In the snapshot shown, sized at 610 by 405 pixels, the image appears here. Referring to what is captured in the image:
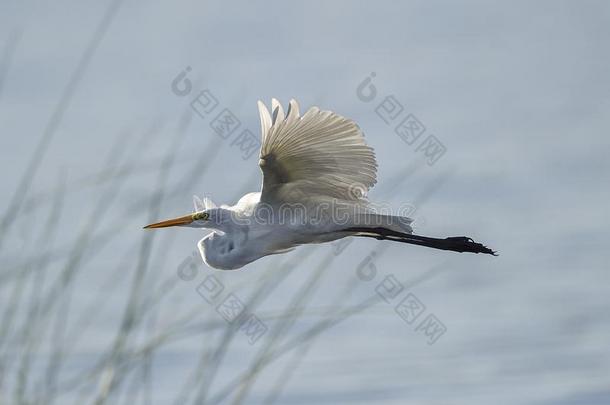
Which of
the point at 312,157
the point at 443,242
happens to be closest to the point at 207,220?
the point at 312,157

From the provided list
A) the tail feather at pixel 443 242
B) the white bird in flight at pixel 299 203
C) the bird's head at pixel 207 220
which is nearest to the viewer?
the white bird in flight at pixel 299 203

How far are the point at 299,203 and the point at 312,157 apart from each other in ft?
0.82

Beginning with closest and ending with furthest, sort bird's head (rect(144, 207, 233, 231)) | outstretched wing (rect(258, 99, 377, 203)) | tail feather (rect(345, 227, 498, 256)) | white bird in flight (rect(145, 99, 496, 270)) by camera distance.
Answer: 1. outstretched wing (rect(258, 99, 377, 203))
2. white bird in flight (rect(145, 99, 496, 270))
3. bird's head (rect(144, 207, 233, 231))
4. tail feather (rect(345, 227, 498, 256))

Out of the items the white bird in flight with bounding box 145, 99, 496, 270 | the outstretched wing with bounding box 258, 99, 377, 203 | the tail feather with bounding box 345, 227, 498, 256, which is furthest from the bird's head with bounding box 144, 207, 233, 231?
the tail feather with bounding box 345, 227, 498, 256

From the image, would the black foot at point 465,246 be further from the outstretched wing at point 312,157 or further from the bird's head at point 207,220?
the bird's head at point 207,220

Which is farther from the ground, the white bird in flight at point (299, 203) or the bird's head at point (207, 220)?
the bird's head at point (207, 220)

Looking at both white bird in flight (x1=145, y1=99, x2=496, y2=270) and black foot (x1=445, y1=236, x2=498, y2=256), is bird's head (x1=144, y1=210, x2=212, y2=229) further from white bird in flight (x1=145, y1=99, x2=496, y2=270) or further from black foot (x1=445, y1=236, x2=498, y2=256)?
black foot (x1=445, y1=236, x2=498, y2=256)

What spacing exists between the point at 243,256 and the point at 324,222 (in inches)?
12.7

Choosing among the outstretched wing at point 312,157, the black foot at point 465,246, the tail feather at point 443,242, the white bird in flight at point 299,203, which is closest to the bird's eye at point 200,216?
the white bird in flight at point 299,203

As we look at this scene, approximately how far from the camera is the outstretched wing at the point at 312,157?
9.17ft

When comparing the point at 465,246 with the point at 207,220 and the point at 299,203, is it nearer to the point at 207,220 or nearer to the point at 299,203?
the point at 299,203

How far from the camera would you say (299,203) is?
319cm

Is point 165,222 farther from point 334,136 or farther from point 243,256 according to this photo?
point 334,136

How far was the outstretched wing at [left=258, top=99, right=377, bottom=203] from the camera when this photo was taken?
2.79 m
